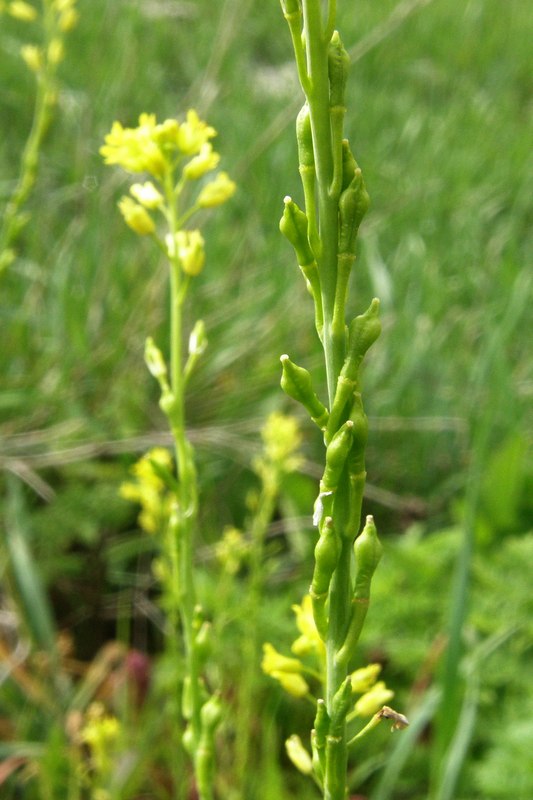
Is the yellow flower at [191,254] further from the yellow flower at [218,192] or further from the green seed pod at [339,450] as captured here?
the green seed pod at [339,450]

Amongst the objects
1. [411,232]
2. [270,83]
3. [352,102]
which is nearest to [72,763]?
[411,232]

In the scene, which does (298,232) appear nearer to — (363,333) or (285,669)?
(363,333)

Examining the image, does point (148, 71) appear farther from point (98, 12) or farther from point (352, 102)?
point (352, 102)

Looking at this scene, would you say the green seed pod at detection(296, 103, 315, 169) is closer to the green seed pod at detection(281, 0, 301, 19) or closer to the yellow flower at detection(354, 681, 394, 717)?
the green seed pod at detection(281, 0, 301, 19)

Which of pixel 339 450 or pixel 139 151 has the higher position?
pixel 139 151

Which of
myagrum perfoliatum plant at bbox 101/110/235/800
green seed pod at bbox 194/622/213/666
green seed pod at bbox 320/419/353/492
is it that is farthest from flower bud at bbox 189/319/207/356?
green seed pod at bbox 320/419/353/492

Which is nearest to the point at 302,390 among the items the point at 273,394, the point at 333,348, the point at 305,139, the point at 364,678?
the point at 333,348

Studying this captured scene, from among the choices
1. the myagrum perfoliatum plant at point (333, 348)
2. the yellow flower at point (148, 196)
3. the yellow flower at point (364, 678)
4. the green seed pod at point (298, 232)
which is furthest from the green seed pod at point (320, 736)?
the yellow flower at point (148, 196)
